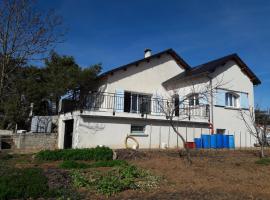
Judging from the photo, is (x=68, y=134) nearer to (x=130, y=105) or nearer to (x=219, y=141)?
(x=130, y=105)

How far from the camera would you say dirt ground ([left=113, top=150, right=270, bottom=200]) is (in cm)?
643

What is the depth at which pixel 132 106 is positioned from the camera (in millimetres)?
19891

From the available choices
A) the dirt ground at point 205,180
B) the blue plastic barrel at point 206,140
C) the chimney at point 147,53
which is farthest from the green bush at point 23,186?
the chimney at point 147,53

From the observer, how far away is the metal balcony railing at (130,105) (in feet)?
53.5

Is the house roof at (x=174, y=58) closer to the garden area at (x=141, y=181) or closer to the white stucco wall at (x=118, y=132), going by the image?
the white stucco wall at (x=118, y=132)

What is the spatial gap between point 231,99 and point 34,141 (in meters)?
14.3

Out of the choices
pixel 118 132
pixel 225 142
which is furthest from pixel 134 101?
pixel 225 142

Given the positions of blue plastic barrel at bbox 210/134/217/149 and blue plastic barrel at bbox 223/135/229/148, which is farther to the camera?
blue plastic barrel at bbox 223/135/229/148

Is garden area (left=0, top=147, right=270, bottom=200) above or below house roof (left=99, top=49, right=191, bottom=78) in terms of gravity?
below

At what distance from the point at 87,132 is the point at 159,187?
798cm

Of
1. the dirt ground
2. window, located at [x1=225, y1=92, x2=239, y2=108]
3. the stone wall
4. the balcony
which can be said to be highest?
window, located at [x1=225, y1=92, x2=239, y2=108]

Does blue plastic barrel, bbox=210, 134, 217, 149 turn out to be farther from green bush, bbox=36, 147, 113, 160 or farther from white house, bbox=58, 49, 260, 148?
green bush, bbox=36, 147, 113, 160

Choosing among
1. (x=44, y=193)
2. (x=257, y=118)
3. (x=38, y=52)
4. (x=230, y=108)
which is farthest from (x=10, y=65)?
(x=257, y=118)

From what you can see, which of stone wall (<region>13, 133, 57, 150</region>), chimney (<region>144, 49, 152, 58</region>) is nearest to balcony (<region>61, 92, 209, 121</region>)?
stone wall (<region>13, 133, 57, 150</region>)
